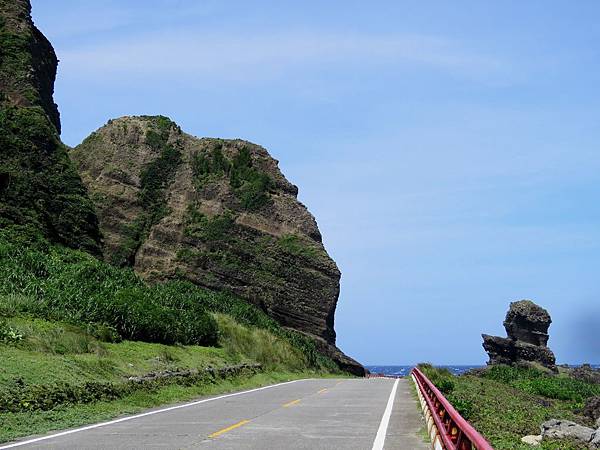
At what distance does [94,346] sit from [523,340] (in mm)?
69421

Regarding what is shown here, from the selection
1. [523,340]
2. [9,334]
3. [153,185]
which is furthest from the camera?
[523,340]

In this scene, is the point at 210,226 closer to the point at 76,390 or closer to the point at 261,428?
the point at 76,390

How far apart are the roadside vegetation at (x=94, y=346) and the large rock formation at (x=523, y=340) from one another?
41.0 meters

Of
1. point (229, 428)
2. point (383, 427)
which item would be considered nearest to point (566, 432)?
point (383, 427)

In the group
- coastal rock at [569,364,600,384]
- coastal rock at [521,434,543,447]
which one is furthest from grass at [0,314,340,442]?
coastal rock at [569,364,600,384]

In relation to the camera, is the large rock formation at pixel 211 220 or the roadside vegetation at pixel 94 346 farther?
the large rock formation at pixel 211 220

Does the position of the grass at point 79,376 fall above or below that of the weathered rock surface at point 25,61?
below

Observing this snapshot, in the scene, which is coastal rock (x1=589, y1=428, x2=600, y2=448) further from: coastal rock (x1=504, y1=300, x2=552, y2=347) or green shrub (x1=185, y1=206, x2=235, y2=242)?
coastal rock (x1=504, y1=300, x2=552, y2=347)

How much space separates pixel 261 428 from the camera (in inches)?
592

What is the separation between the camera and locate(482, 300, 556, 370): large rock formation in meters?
84.4

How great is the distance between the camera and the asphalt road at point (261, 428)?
12.5 meters

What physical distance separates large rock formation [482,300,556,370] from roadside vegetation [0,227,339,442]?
41.0 metres

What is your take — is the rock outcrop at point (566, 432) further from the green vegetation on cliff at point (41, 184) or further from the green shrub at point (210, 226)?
the green shrub at point (210, 226)

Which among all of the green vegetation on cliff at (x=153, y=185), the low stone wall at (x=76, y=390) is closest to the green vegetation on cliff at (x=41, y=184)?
the green vegetation on cliff at (x=153, y=185)
